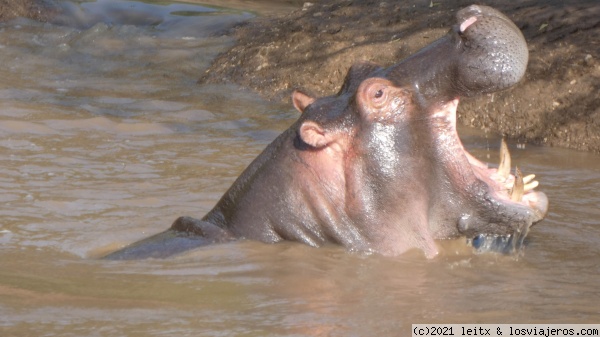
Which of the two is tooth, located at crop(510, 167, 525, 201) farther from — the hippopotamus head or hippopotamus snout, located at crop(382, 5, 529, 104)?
hippopotamus snout, located at crop(382, 5, 529, 104)

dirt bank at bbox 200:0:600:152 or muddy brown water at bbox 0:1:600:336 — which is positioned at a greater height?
dirt bank at bbox 200:0:600:152

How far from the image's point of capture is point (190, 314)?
4.34m

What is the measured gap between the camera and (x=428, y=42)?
400 inches

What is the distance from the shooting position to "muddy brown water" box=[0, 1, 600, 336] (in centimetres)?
435

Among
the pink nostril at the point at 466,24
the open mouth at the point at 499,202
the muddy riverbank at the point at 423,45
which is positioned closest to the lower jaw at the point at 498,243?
the open mouth at the point at 499,202

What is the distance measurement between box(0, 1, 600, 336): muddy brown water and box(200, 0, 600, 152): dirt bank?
0.89 feet

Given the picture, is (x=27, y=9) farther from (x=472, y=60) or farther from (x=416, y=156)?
(x=472, y=60)

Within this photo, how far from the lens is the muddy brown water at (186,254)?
4352 millimetres

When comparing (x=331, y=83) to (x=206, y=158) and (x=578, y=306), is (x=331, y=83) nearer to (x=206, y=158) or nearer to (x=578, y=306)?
(x=206, y=158)

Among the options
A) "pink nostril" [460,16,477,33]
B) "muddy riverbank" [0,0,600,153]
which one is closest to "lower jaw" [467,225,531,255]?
"pink nostril" [460,16,477,33]

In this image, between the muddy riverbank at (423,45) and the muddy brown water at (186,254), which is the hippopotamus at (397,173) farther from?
the muddy riverbank at (423,45)

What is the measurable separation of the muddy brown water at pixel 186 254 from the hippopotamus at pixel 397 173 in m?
0.13

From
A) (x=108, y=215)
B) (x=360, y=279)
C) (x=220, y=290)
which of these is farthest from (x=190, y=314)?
(x=108, y=215)

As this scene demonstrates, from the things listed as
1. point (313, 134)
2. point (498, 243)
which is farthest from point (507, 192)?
point (313, 134)
